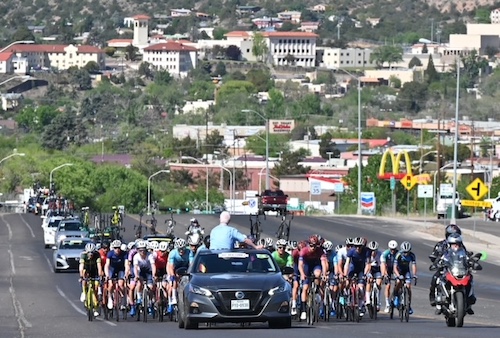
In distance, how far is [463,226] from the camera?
70.6 metres

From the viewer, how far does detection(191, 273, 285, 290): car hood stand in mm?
26391

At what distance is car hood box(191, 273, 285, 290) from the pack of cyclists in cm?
301

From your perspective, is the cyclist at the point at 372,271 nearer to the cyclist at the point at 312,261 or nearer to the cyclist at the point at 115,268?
the cyclist at the point at 312,261

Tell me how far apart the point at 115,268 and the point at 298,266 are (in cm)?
367

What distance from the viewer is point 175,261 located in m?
30.9

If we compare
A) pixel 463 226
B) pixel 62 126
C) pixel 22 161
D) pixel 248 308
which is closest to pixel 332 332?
pixel 248 308

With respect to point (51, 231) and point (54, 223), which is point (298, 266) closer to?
point (51, 231)

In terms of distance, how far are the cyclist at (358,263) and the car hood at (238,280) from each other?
4.37 meters

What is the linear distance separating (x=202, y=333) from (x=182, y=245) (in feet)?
15.0

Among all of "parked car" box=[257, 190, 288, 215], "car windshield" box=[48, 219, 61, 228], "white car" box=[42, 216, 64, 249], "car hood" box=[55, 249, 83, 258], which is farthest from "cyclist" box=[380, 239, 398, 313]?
"parked car" box=[257, 190, 288, 215]

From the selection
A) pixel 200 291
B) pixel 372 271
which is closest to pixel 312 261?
pixel 372 271

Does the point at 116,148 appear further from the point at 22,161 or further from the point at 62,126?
the point at 22,161

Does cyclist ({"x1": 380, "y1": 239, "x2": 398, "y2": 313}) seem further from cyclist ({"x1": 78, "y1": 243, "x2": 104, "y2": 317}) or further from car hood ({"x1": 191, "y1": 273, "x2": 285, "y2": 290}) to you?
cyclist ({"x1": 78, "y1": 243, "x2": 104, "y2": 317})

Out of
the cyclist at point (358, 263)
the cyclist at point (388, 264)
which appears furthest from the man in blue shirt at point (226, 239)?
the cyclist at point (388, 264)
